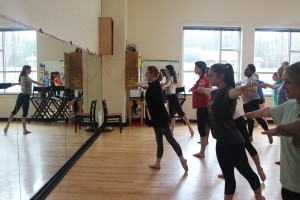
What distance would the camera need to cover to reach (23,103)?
8.36 ft

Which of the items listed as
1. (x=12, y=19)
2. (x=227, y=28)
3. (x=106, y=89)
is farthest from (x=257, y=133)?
(x=12, y=19)

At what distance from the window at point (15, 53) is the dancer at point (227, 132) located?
70.0 inches

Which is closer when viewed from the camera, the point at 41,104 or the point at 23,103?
the point at 23,103

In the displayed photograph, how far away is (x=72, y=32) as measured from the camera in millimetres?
4238

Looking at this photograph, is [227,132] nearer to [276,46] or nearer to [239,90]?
[239,90]

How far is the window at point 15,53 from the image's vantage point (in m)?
2.21

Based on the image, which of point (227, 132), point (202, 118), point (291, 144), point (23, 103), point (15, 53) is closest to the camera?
point (291, 144)

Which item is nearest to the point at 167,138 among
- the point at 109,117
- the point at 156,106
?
the point at 156,106

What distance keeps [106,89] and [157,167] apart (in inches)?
141

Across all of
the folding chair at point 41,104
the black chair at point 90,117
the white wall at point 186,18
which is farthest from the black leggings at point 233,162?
the white wall at point 186,18

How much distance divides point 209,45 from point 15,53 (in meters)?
6.59

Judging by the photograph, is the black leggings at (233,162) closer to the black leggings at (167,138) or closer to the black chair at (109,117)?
the black leggings at (167,138)

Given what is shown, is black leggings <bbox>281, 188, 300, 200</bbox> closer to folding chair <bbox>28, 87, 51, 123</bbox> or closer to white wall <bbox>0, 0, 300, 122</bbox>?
folding chair <bbox>28, 87, 51, 123</bbox>

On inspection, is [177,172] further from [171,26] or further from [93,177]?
[171,26]
